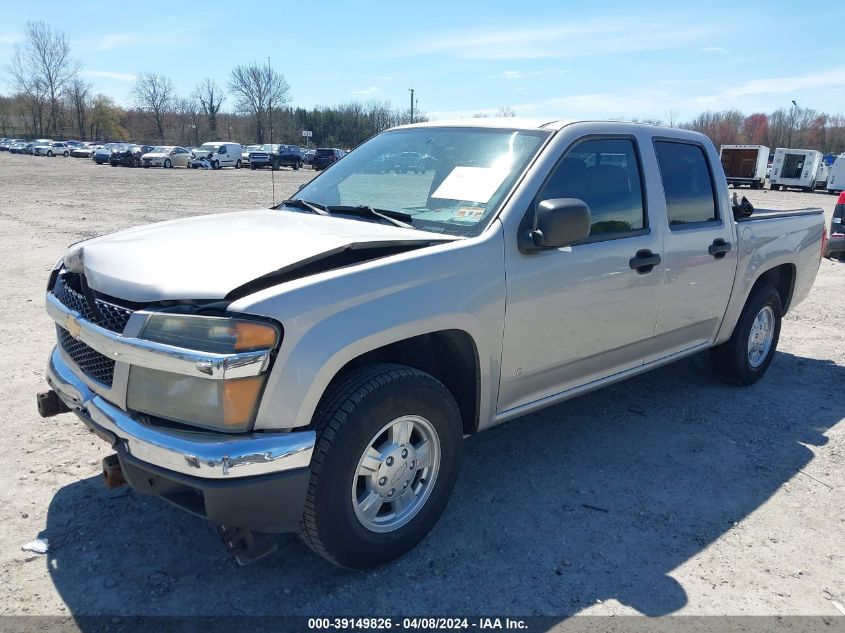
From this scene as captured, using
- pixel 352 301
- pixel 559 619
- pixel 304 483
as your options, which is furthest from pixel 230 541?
pixel 559 619

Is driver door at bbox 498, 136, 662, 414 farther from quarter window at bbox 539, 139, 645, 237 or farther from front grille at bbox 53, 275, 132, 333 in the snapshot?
front grille at bbox 53, 275, 132, 333

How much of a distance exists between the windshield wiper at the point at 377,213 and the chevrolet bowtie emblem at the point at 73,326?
1.51 m

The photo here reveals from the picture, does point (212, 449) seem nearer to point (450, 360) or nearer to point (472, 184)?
point (450, 360)

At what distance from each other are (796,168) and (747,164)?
9.32 ft

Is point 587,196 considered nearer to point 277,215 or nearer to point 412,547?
point 277,215

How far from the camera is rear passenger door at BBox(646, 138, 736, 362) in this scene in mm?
4219

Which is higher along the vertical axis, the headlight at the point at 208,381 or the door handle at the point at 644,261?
the door handle at the point at 644,261

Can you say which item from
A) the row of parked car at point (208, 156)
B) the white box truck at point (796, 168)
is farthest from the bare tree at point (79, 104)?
the white box truck at point (796, 168)

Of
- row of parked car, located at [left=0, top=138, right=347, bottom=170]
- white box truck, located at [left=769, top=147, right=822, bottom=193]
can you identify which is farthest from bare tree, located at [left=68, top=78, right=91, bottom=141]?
white box truck, located at [left=769, top=147, right=822, bottom=193]

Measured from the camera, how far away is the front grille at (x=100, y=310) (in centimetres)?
258

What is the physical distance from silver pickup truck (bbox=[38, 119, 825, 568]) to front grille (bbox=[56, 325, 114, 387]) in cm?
1

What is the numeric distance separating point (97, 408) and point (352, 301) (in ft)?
3.67

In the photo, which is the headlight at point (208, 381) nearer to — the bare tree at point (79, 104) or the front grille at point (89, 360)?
the front grille at point (89, 360)

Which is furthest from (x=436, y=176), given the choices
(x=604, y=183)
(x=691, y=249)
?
(x=691, y=249)
